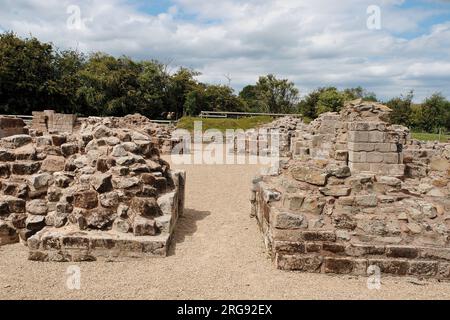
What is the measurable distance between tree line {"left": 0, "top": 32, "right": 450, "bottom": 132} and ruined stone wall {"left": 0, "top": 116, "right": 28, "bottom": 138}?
24364 mm

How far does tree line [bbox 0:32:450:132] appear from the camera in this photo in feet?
105

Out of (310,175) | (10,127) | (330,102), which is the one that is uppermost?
(330,102)

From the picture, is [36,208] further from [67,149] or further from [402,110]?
[402,110]

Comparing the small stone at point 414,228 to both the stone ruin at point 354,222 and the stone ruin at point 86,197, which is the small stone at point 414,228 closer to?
the stone ruin at point 354,222

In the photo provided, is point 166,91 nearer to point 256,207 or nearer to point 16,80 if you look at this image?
point 16,80


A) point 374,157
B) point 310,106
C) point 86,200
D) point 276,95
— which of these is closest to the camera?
point 86,200

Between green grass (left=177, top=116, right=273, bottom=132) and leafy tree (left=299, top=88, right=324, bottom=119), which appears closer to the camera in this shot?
green grass (left=177, top=116, right=273, bottom=132)

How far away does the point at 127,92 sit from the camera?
1494 inches

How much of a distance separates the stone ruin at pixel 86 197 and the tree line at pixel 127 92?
29.0 m

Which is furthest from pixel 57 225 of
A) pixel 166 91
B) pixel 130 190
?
pixel 166 91

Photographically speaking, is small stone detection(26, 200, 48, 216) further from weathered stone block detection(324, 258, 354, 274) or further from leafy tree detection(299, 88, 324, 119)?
leafy tree detection(299, 88, 324, 119)

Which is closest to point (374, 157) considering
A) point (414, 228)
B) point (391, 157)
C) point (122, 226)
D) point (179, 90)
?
point (391, 157)

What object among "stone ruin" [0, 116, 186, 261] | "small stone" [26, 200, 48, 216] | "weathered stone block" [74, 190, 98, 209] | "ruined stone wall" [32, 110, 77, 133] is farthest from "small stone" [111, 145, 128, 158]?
"ruined stone wall" [32, 110, 77, 133]

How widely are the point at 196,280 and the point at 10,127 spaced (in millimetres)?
7614
